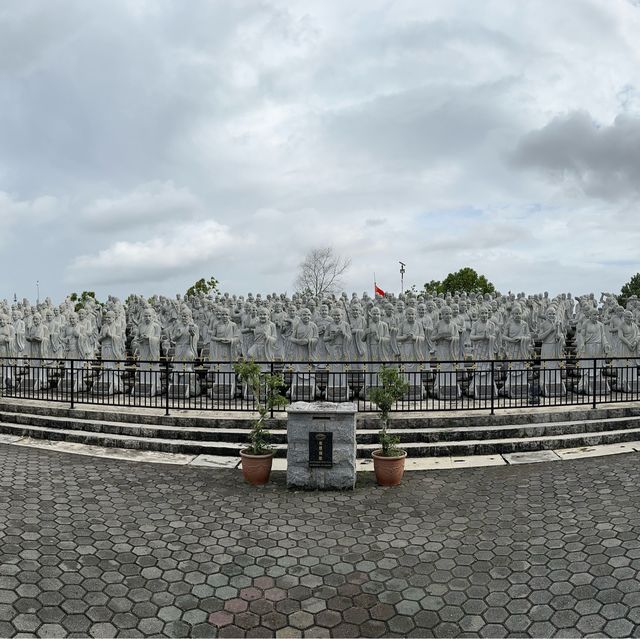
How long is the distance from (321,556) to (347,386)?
6.80 meters

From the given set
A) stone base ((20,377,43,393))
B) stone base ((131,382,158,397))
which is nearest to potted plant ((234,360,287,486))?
stone base ((131,382,158,397))

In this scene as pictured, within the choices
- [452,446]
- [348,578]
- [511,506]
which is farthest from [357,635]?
[452,446]

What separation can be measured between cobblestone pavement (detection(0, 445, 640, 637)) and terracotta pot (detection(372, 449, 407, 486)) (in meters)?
0.19

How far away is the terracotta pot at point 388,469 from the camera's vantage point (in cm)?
854

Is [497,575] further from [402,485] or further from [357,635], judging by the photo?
[402,485]

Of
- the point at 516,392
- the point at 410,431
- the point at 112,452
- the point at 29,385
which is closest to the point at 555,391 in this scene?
the point at 516,392

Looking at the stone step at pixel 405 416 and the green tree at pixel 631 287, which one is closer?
the stone step at pixel 405 416

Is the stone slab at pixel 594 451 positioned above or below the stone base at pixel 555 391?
below

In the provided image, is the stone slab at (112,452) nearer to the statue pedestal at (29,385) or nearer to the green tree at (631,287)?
the statue pedestal at (29,385)

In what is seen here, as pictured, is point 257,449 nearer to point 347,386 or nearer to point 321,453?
point 321,453

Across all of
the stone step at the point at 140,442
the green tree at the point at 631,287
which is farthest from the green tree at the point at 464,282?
the stone step at the point at 140,442

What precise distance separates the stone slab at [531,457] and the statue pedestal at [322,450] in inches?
132

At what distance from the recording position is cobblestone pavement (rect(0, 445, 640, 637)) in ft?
16.4

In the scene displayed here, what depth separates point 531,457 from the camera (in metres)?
10.1
